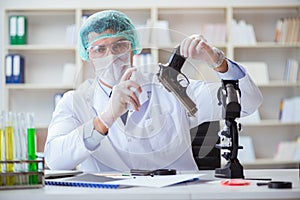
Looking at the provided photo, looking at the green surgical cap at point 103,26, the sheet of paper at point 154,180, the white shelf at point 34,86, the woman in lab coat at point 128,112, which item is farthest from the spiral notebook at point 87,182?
the white shelf at point 34,86

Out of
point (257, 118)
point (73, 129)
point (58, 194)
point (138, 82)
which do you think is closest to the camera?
point (58, 194)

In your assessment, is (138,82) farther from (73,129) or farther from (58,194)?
(58,194)

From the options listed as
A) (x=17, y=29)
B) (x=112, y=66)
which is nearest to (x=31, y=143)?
(x=112, y=66)

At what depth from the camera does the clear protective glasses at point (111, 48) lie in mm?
1720

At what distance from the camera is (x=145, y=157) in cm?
176

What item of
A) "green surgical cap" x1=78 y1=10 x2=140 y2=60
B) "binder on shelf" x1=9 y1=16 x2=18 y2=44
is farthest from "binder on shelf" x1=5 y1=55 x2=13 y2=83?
"green surgical cap" x1=78 y1=10 x2=140 y2=60

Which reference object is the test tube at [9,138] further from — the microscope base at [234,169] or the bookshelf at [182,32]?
the bookshelf at [182,32]

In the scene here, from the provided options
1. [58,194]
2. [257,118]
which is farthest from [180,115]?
[257,118]

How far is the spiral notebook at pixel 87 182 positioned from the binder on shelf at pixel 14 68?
128 inches

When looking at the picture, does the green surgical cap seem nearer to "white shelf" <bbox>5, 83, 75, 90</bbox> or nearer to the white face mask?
the white face mask

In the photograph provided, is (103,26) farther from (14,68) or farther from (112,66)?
(14,68)

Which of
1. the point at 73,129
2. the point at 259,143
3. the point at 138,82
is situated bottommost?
the point at 259,143

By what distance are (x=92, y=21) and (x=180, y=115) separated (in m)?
0.52

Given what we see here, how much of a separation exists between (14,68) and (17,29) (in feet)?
1.03
